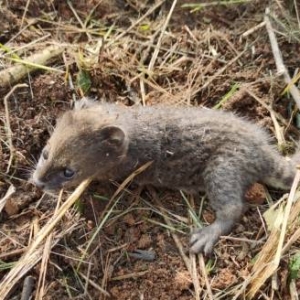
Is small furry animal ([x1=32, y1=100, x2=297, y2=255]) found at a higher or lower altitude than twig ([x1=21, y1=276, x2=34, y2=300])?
higher

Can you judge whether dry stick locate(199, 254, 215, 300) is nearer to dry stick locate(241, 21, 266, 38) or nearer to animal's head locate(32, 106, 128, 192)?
Result: animal's head locate(32, 106, 128, 192)

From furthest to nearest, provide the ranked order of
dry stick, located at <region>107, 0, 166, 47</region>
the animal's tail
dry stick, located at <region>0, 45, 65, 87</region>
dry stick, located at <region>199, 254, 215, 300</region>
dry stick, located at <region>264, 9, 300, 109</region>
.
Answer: dry stick, located at <region>107, 0, 166, 47</region> → dry stick, located at <region>0, 45, 65, 87</region> → dry stick, located at <region>264, 9, 300, 109</region> → the animal's tail → dry stick, located at <region>199, 254, 215, 300</region>

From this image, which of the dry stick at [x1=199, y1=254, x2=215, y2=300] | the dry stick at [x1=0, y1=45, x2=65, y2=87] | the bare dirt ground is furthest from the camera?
the dry stick at [x1=0, y1=45, x2=65, y2=87]

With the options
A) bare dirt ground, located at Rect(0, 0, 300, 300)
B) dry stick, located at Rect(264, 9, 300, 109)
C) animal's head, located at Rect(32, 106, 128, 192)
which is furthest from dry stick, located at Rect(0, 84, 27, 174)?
dry stick, located at Rect(264, 9, 300, 109)

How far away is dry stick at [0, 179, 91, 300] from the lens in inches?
183

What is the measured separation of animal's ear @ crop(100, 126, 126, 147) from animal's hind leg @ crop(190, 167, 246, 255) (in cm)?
80

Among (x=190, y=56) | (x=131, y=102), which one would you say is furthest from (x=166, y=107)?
(x=190, y=56)

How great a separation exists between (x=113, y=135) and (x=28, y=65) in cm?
138

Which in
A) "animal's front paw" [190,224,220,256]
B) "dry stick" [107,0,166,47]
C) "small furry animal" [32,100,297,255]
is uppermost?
"dry stick" [107,0,166,47]

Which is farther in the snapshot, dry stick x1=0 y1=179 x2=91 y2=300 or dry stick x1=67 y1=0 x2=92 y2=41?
dry stick x1=67 y1=0 x2=92 y2=41

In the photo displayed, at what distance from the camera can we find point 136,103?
5.63 m

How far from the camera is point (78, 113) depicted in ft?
16.2

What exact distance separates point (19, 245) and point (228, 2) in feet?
10.2

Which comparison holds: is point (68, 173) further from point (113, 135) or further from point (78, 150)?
point (113, 135)
